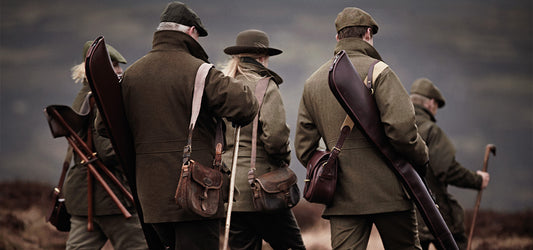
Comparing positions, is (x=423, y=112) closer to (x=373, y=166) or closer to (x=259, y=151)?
(x=259, y=151)

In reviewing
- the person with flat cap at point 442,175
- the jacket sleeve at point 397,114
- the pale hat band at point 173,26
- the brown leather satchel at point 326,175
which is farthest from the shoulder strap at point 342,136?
the person with flat cap at point 442,175

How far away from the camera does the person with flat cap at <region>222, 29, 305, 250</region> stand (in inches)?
175

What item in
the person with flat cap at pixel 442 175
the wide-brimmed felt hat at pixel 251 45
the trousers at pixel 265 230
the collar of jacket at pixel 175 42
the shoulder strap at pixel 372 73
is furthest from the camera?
the person with flat cap at pixel 442 175

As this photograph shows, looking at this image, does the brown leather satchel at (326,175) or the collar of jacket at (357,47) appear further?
the collar of jacket at (357,47)

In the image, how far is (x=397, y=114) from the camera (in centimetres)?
358

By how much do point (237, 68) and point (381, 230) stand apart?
1578mm

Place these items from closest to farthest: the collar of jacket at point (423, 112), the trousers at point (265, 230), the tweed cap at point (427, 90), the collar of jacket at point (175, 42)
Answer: the collar of jacket at point (175, 42) → the trousers at point (265, 230) → the collar of jacket at point (423, 112) → the tweed cap at point (427, 90)

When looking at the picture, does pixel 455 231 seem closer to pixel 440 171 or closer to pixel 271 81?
pixel 440 171

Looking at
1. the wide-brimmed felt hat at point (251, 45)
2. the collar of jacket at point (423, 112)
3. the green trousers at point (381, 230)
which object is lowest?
the green trousers at point (381, 230)

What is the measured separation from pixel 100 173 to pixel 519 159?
8483 mm

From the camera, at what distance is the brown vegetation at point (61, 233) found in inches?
279

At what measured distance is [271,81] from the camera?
4570mm

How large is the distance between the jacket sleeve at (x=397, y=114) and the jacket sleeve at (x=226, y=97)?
2.38 feet

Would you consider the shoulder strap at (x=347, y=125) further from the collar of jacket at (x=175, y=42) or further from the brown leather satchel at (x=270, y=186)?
the collar of jacket at (x=175, y=42)
